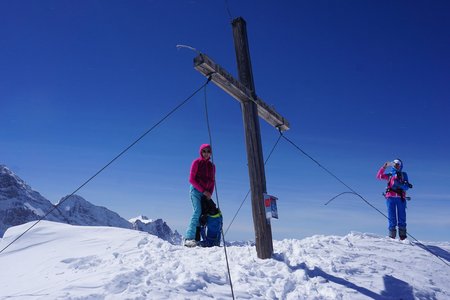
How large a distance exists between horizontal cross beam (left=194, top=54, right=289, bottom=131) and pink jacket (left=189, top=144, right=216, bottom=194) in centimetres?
176

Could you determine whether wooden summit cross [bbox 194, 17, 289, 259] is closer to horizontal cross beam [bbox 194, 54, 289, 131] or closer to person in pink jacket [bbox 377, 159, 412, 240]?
horizontal cross beam [bbox 194, 54, 289, 131]

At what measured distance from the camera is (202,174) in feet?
26.0

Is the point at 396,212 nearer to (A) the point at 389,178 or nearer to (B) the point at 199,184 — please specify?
(A) the point at 389,178

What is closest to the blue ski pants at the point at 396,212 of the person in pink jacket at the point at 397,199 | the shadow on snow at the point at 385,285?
the person in pink jacket at the point at 397,199

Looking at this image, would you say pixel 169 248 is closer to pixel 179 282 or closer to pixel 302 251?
pixel 179 282

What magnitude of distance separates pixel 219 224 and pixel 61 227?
404 cm

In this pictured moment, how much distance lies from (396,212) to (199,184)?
610cm

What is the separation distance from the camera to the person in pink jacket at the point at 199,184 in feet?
25.3

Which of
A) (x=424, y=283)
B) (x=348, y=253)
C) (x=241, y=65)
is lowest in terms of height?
(x=424, y=283)

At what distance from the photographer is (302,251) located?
22.2ft

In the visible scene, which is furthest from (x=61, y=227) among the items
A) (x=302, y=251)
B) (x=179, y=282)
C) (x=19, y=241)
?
(x=302, y=251)

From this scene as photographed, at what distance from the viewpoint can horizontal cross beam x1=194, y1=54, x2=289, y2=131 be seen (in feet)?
18.0

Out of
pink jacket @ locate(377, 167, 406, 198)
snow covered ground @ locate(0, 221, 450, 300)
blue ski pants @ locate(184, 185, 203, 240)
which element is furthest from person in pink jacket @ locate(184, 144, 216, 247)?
pink jacket @ locate(377, 167, 406, 198)

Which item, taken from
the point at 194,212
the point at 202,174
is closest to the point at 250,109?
the point at 202,174
